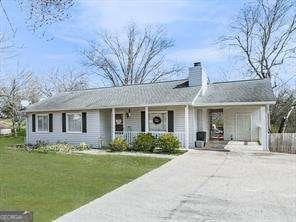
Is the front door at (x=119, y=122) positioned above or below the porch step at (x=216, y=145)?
above

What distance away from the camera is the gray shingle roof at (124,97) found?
24875 mm

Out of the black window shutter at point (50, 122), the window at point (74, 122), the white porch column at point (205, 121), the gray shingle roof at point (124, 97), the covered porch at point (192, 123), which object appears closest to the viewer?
the covered porch at point (192, 123)

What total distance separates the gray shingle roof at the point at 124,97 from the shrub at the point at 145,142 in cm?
214

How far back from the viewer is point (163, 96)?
84.1 ft

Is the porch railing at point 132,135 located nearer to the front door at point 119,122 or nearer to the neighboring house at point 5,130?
the front door at point 119,122

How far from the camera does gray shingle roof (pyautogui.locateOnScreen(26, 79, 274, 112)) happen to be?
78.4ft

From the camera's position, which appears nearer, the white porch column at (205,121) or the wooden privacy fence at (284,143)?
the wooden privacy fence at (284,143)

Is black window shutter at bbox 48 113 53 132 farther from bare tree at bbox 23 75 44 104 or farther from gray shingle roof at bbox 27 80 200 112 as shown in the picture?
bare tree at bbox 23 75 44 104

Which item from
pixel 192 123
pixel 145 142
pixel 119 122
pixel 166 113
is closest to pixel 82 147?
pixel 119 122

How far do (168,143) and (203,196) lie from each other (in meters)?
11.7

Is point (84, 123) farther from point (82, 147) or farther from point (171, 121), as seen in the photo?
point (171, 121)

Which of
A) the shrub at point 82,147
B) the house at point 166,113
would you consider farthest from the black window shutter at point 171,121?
the shrub at point 82,147

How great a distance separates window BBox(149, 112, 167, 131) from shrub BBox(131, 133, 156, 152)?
6.74ft

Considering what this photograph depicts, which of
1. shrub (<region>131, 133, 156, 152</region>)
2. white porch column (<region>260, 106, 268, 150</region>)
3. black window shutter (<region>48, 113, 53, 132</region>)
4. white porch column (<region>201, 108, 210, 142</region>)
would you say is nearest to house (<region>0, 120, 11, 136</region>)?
black window shutter (<region>48, 113, 53, 132</region>)
